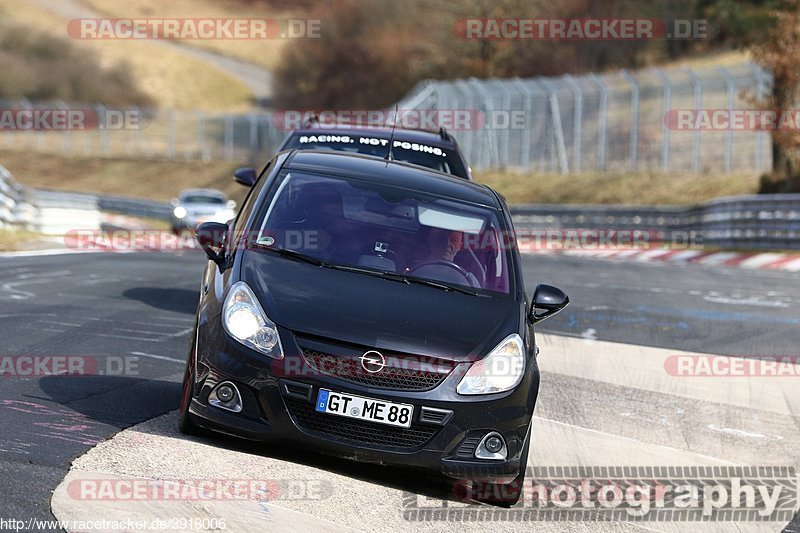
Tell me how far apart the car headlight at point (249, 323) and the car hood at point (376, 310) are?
5 centimetres

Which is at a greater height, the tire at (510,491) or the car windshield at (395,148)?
the car windshield at (395,148)

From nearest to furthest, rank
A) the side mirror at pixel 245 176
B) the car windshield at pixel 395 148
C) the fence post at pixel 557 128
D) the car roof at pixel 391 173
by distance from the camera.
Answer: the car roof at pixel 391 173 < the car windshield at pixel 395 148 < the side mirror at pixel 245 176 < the fence post at pixel 557 128

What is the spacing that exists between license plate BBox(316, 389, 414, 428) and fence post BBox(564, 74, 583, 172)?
30.4 metres

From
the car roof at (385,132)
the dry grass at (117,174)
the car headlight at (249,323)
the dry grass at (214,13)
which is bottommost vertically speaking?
the dry grass at (117,174)

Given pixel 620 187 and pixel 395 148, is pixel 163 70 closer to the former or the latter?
pixel 620 187

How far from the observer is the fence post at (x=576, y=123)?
117 feet

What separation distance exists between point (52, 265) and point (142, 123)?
49.9m

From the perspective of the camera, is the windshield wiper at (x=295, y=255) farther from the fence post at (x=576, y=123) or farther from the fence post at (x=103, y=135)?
the fence post at (x=103, y=135)

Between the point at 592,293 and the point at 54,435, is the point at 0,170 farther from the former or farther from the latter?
the point at 54,435

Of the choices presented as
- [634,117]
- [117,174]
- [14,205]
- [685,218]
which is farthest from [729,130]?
[117,174]

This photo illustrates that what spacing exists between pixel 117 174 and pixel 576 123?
30132 mm

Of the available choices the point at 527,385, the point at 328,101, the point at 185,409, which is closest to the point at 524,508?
the point at 527,385

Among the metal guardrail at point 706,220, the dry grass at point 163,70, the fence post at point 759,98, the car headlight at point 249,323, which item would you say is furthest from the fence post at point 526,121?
the dry grass at point 163,70

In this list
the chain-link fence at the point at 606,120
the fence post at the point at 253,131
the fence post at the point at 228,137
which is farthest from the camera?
the fence post at the point at 228,137
